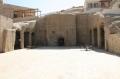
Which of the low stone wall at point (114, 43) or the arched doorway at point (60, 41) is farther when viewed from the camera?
the arched doorway at point (60, 41)

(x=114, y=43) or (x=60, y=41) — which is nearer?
(x=114, y=43)

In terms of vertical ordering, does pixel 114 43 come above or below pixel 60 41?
below

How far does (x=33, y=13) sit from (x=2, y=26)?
2067 centimetres

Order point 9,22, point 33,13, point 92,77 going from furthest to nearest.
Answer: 1. point 33,13
2. point 9,22
3. point 92,77

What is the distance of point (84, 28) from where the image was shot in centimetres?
3381

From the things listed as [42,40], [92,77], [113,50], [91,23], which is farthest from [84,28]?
[92,77]

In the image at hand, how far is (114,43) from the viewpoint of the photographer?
67.9ft

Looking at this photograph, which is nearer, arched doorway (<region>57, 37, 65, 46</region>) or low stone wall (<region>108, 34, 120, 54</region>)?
low stone wall (<region>108, 34, 120, 54</region>)

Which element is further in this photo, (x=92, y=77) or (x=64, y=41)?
(x=64, y=41)

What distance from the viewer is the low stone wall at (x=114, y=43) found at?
19.6 m

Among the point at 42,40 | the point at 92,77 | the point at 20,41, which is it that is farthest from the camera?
the point at 42,40

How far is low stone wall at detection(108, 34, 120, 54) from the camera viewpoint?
19.6 metres

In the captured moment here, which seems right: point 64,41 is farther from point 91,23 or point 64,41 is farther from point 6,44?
point 6,44

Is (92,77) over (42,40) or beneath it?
beneath
